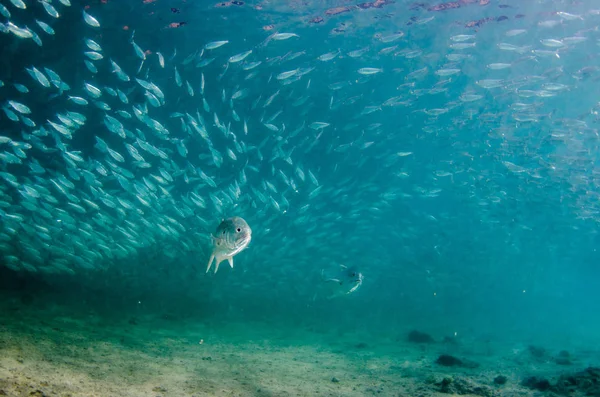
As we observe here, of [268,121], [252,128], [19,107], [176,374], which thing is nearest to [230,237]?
[176,374]

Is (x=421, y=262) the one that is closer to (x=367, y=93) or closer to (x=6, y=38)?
(x=367, y=93)

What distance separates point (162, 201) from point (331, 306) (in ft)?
110

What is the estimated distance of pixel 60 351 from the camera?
5516 mm

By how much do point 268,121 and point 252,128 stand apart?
3376mm

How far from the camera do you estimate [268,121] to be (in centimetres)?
1320

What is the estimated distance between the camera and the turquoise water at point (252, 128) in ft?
36.5

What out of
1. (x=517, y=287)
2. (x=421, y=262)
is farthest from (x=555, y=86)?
(x=517, y=287)

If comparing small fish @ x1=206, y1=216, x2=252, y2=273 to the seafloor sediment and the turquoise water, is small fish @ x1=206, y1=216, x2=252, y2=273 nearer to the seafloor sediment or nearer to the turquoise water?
the seafloor sediment

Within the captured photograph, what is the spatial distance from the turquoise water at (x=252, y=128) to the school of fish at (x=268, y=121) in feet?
0.33

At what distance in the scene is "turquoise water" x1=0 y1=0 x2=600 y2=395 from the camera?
36.5 ft

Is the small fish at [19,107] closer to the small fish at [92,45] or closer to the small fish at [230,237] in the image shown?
the small fish at [92,45]

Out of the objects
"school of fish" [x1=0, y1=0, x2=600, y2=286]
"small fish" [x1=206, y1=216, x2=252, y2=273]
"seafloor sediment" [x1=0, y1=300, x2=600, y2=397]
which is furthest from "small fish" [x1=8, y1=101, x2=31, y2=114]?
"small fish" [x1=206, y1=216, x2=252, y2=273]

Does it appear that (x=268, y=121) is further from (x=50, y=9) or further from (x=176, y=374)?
(x=176, y=374)

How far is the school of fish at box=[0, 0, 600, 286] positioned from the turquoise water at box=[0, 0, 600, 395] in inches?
3.9
